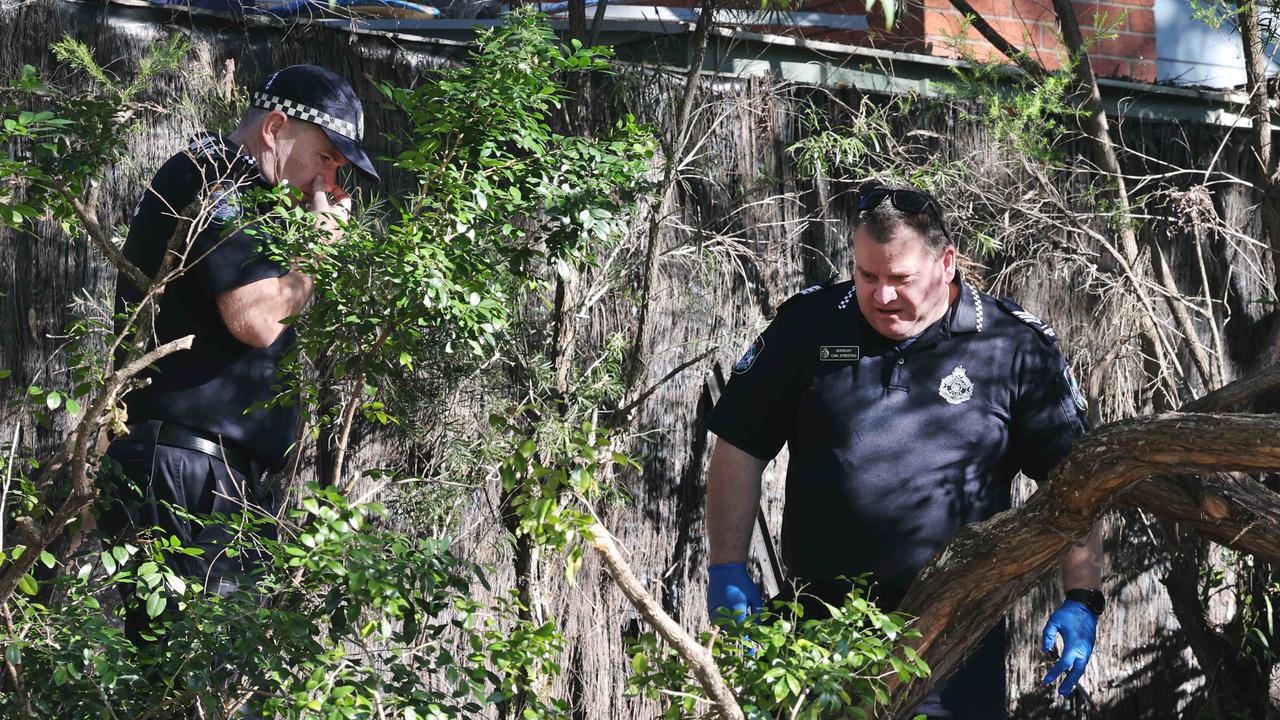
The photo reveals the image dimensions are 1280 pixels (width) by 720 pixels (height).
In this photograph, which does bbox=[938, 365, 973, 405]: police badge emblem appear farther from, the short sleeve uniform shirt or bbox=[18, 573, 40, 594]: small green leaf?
bbox=[18, 573, 40, 594]: small green leaf

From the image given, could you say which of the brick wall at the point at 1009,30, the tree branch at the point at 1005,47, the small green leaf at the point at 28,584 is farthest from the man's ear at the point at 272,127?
the tree branch at the point at 1005,47

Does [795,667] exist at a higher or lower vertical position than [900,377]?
lower

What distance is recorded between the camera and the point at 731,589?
289 centimetres

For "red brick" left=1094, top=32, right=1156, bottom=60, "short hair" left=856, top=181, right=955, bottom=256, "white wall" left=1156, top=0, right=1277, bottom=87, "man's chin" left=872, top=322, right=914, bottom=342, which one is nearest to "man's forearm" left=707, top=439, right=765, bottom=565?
"man's chin" left=872, top=322, right=914, bottom=342

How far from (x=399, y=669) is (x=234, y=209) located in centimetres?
113

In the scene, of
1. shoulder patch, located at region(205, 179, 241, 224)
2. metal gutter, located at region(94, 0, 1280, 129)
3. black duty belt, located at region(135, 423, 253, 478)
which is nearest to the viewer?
shoulder patch, located at region(205, 179, 241, 224)

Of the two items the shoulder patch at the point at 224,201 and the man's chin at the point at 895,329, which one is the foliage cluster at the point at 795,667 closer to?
the man's chin at the point at 895,329

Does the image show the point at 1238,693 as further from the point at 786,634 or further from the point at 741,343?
the point at 786,634

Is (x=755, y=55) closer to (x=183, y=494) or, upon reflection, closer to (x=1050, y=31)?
(x=1050, y=31)

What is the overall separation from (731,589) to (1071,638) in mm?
791

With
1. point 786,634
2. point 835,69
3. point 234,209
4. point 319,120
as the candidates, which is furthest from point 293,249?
point 835,69

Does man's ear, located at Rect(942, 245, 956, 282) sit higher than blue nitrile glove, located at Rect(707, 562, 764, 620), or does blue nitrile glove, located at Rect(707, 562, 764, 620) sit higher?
man's ear, located at Rect(942, 245, 956, 282)

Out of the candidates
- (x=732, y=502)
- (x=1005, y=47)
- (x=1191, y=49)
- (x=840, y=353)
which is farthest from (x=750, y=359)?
(x=1191, y=49)

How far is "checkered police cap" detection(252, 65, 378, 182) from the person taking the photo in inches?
118
